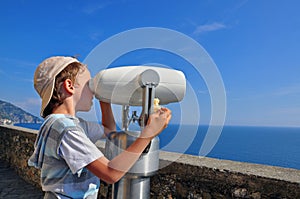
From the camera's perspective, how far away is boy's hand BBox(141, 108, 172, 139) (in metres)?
0.93

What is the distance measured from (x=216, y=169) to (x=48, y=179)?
3.33 feet

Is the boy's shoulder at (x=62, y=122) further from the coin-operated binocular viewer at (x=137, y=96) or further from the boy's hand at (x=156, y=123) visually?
the boy's hand at (x=156, y=123)

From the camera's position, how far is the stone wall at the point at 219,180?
1453 mm

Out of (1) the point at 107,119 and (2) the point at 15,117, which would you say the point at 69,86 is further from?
(2) the point at 15,117

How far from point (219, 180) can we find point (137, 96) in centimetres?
91

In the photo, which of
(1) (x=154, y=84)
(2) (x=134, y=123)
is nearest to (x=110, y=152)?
(2) (x=134, y=123)

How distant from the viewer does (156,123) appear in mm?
935

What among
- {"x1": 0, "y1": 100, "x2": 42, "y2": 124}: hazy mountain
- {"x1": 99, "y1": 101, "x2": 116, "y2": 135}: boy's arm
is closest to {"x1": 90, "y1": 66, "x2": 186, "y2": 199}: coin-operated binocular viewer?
{"x1": 99, "y1": 101, "x2": 116, "y2": 135}: boy's arm

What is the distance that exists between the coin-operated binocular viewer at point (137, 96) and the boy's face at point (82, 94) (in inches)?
1.5

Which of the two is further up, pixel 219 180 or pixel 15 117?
pixel 15 117

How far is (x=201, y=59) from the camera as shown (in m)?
0.93

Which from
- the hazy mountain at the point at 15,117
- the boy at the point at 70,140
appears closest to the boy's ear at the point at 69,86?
the boy at the point at 70,140

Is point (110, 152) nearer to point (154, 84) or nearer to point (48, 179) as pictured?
point (48, 179)

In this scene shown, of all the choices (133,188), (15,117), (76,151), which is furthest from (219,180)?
(15,117)
